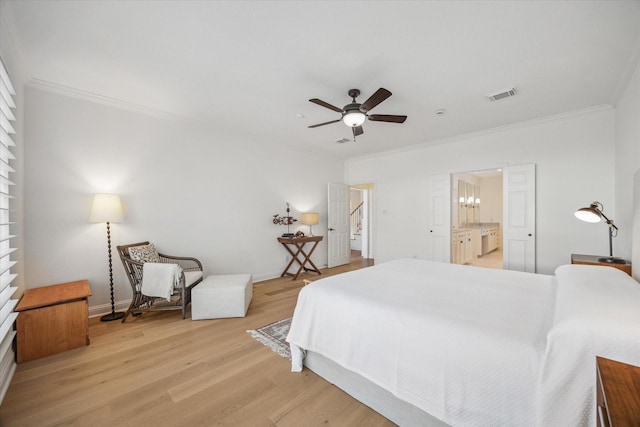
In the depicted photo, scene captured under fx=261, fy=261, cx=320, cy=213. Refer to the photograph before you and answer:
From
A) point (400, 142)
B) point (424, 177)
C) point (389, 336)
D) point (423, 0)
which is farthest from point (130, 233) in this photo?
point (424, 177)

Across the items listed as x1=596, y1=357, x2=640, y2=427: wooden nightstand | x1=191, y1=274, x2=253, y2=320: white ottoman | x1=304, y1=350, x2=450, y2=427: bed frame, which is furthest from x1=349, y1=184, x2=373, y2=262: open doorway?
x1=596, y1=357, x2=640, y2=427: wooden nightstand

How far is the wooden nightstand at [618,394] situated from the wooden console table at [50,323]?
11.3 feet

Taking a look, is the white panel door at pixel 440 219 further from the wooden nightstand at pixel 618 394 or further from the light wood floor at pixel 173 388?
the wooden nightstand at pixel 618 394

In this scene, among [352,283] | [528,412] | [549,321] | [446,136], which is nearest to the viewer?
[528,412]

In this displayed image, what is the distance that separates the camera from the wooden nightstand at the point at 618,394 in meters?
0.60

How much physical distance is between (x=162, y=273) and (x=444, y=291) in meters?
2.85

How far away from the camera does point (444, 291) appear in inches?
76.1

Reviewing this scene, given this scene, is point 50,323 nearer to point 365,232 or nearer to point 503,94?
point 503,94

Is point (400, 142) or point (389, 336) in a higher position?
point (400, 142)

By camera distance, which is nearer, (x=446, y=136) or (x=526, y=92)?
(x=526, y=92)

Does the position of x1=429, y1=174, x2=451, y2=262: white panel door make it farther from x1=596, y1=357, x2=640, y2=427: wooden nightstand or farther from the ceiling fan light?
x1=596, y1=357, x2=640, y2=427: wooden nightstand

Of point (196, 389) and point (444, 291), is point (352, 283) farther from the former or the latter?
point (196, 389)

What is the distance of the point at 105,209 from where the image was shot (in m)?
2.96

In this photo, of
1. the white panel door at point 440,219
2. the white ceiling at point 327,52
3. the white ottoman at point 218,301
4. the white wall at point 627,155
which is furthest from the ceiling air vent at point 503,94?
the white ottoman at point 218,301
